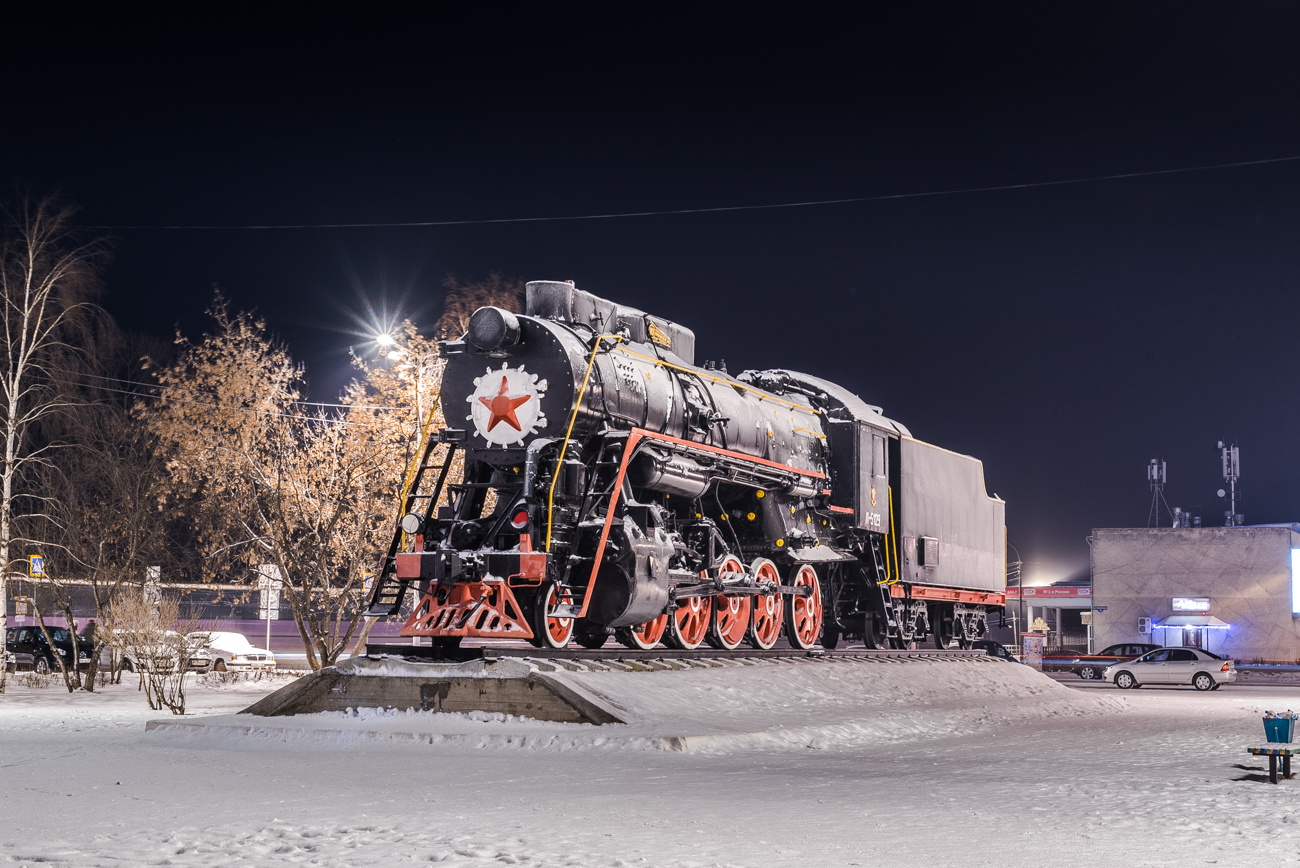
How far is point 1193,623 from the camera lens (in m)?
51.5

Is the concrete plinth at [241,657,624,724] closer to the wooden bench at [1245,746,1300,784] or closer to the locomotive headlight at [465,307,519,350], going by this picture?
the locomotive headlight at [465,307,519,350]

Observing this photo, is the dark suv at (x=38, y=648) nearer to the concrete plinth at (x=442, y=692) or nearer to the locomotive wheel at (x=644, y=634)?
the concrete plinth at (x=442, y=692)

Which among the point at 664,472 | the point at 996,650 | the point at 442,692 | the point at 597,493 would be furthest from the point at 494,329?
the point at 996,650

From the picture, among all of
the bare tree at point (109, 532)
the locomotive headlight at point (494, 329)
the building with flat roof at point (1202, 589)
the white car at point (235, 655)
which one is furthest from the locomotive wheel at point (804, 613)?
the building with flat roof at point (1202, 589)

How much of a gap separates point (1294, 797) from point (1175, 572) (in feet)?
153

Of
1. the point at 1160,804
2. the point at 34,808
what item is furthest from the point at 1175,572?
the point at 34,808

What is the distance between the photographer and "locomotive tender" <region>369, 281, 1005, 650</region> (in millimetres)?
13766

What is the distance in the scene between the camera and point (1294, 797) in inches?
378

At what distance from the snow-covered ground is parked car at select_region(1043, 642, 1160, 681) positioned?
76.7 feet

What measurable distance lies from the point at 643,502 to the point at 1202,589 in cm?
4372

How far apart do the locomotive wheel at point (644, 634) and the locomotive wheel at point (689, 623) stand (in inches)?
5.0

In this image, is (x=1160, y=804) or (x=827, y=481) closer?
(x=1160, y=804)

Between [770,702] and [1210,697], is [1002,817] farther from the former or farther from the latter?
[1210,697]

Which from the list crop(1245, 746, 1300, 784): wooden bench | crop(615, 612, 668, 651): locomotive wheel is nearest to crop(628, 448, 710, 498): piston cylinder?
crop(615, 612, 668, 651): locomotive wheel
